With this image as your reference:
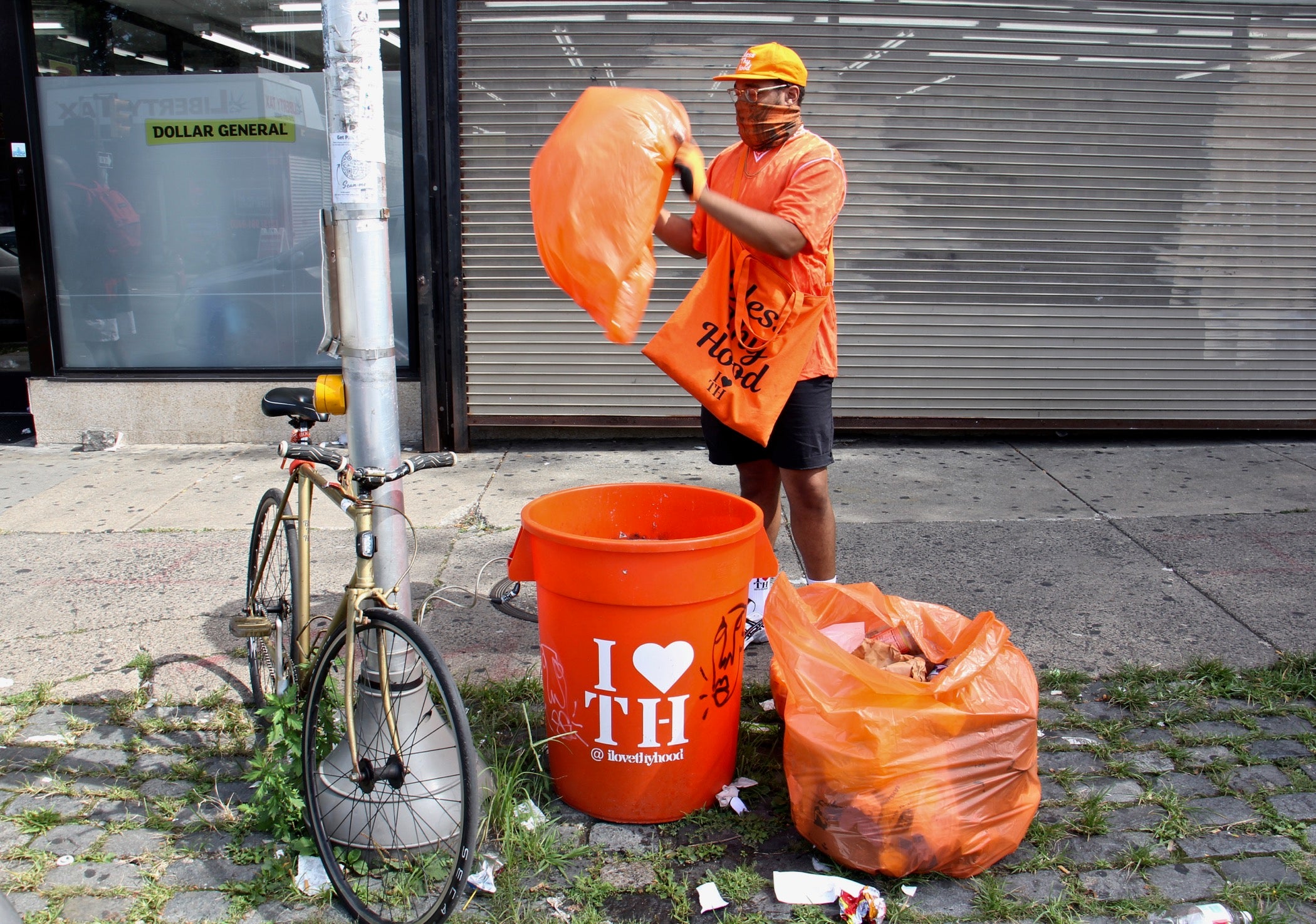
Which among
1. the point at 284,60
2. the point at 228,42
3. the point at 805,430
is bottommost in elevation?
the point at 805,430

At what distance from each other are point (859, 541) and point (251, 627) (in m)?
2.72

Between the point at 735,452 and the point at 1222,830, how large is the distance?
1.79 metres

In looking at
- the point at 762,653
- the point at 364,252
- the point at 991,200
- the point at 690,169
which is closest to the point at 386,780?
the point at 364,252

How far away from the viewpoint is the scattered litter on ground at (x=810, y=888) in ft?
7.88

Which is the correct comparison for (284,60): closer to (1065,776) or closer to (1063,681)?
(1063,681)

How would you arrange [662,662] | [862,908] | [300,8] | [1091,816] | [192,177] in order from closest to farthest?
[862,908], [662,662], [1091,816], [300,8], [192,177]

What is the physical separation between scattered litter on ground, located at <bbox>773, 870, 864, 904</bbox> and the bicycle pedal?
1.67 metres

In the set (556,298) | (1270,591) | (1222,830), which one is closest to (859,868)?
(1222,830)

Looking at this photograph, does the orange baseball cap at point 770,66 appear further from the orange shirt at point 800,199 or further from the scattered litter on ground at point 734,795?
the scattered litter on ground at point 734,795

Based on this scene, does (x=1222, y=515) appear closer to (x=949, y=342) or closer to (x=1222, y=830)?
(x=949, y=342)

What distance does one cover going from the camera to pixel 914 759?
2379 mm

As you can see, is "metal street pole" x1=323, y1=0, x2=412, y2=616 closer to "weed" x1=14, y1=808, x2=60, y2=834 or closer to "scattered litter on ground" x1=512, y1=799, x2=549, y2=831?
"scattered litter on ground" x1=512, y1=799, x2=549, y2=831

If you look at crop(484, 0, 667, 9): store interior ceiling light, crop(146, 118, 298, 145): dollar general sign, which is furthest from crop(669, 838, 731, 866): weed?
crop(146, 118, 298, 145): dollar general sign

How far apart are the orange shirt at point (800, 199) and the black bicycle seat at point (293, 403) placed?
1.27 m
